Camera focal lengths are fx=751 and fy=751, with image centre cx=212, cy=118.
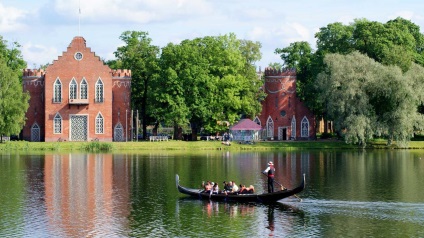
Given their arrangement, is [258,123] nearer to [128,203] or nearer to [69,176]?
[69,176]

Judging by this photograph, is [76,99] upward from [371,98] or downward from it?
upward

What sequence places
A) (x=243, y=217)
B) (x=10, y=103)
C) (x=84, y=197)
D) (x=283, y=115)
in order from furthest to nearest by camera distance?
(x=283, y=115), (x=10, y=103), (x=84, y=197), (x=243, y=217)

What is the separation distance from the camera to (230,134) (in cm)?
9881

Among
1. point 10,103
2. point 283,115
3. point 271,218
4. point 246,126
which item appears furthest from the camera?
point 283,115

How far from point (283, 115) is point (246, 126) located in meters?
8.18

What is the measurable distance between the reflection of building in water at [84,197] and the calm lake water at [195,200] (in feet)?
0.18

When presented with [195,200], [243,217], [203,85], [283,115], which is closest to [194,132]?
[203,85]

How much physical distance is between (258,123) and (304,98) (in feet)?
Result: 24.3

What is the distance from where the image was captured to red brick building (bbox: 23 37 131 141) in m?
98.2

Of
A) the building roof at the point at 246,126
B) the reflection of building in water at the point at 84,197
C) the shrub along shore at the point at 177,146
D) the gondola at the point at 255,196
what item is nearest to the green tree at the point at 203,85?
the building roof at the point at 246,126

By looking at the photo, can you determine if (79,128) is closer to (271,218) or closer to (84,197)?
(84,197)

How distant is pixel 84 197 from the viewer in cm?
4378

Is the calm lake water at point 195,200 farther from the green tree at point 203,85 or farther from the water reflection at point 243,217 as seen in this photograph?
the green tree at point 203,85

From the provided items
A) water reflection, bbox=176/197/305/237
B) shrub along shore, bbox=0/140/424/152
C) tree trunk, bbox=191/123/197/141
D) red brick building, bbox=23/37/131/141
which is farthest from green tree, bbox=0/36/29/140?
water reflection, bbox=176/197/305/237
